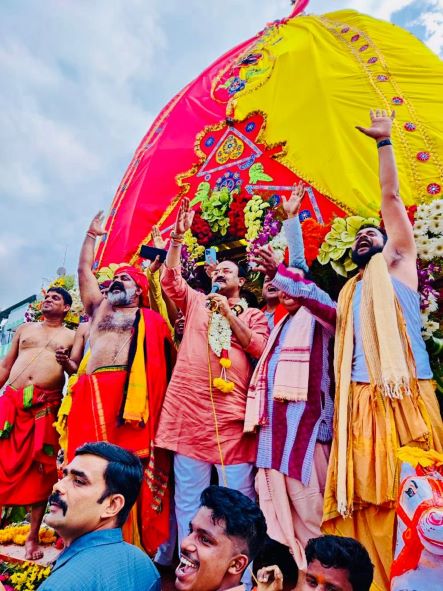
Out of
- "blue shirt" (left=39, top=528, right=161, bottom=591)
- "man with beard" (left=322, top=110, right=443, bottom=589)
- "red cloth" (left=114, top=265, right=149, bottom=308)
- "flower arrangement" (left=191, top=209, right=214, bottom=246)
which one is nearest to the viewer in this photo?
"blue shirt" (left=39, top=528, right=161, bottom=591)

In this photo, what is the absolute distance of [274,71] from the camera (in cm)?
562

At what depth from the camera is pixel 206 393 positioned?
132 inches

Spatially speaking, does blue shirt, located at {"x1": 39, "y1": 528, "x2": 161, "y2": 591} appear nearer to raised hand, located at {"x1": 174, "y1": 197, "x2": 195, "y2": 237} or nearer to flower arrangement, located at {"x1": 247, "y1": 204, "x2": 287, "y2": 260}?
raised hand, located at {"x1": 174, "y1": 197, "x2": 195, "y2": 237}

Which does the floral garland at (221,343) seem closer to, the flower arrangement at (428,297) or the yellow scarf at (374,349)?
the yellow scarf at (374,349)

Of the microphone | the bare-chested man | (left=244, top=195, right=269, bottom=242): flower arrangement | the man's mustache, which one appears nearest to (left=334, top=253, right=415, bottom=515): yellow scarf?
the microphone

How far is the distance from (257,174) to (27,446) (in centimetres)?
312

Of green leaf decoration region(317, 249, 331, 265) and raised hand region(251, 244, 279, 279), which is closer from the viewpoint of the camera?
raised hand region(251, 244, 279, 279)

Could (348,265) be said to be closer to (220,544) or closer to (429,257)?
(429,257)

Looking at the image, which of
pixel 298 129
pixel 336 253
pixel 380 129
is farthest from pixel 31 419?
pixel 298 129

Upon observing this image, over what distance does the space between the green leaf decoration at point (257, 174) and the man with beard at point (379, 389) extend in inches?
68.7

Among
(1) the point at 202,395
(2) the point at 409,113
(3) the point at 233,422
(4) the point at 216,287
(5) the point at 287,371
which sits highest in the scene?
(2) the point at 409,113

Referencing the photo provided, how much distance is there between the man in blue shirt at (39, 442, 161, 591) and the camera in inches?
61.8

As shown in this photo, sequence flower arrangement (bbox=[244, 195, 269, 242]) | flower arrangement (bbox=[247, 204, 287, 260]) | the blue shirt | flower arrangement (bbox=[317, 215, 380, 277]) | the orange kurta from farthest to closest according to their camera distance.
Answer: flower arrangement (bbox=[244, 195, 269, 242]), flower arrangement (bbox=[247, 204, 287, 260]), flower arrangement (bbox=[317, 215, 380, 277]), the orange kurta, the blue shirt

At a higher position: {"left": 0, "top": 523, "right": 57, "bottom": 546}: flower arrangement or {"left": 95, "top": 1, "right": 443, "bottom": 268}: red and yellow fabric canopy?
{"left": 95, "top": 1, "right": 443, "bottom": 268}: red and yellow fabric canopy
